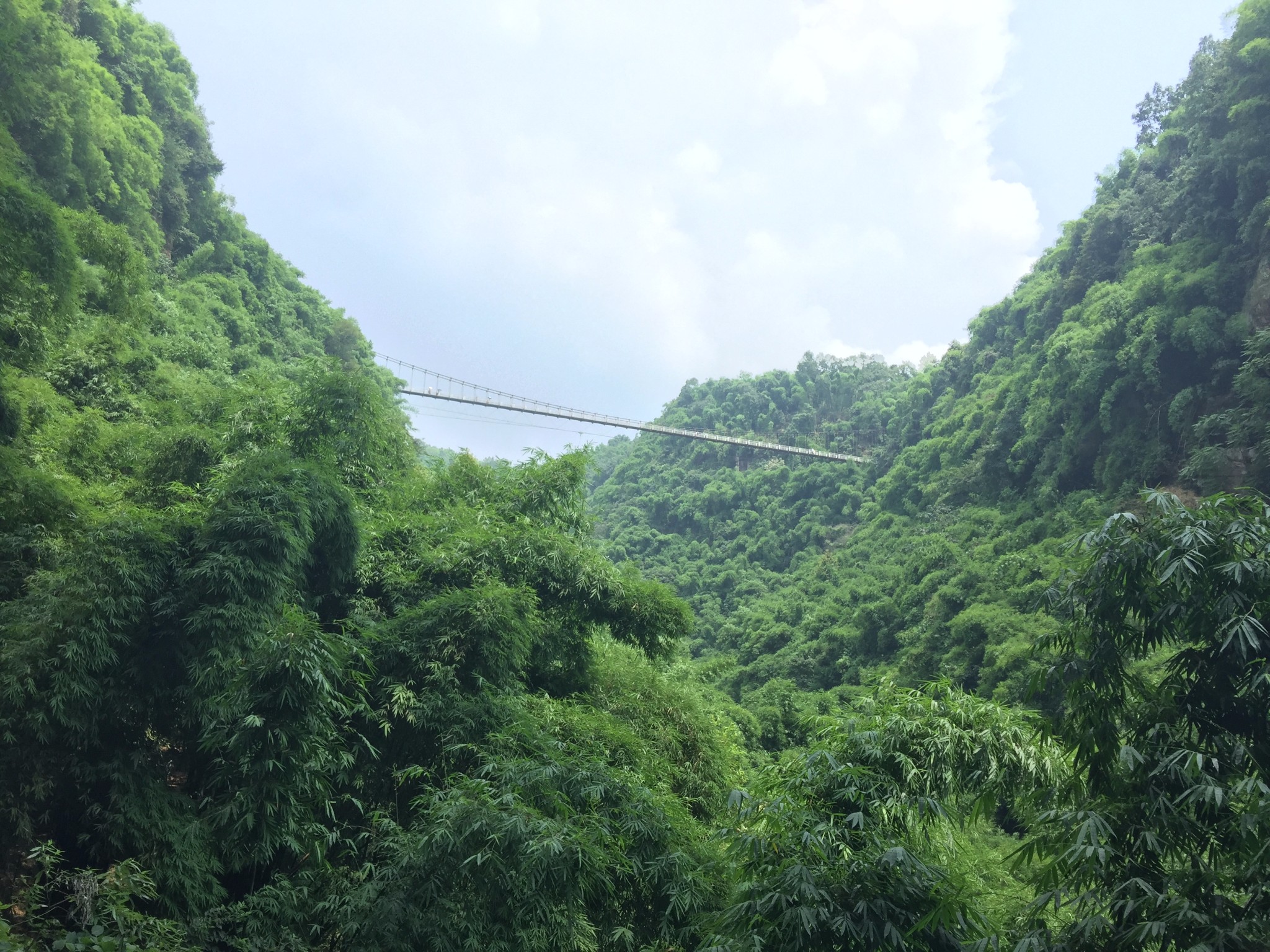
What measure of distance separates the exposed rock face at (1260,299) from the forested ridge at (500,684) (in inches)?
3.3

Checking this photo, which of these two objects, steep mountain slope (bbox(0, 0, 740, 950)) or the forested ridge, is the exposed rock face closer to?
the forested ridge

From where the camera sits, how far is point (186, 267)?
19125 mm

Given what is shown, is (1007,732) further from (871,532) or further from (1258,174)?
(871,532)

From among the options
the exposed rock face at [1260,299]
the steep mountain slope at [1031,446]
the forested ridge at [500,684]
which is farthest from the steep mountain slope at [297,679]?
the exposed rock face at [1260,299]

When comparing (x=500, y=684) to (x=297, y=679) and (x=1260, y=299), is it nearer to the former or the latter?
(x=297, y=679)

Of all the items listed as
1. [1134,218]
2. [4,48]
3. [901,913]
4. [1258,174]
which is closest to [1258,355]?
[1258,174]

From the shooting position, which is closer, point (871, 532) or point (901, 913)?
point (901, 913)

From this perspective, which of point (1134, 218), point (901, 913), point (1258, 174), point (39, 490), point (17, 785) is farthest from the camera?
point (1134, 218)

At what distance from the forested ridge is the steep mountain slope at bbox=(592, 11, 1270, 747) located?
0.15 m

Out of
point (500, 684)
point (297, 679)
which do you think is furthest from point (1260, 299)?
point (297, 679)

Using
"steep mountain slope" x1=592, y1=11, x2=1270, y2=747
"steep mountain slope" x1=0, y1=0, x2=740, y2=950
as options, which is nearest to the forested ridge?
"steep mountain slope" x1=0, y1=0, x2=740, y2=950

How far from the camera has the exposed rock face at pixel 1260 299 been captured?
14758 mm

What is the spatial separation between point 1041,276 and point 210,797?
31.4 metres

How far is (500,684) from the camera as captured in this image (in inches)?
244
